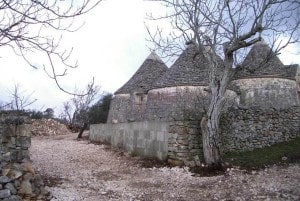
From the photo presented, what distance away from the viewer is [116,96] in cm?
2391

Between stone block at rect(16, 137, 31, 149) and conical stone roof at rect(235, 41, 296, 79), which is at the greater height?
conical stone roof at rect(235, 41, 296, 79)

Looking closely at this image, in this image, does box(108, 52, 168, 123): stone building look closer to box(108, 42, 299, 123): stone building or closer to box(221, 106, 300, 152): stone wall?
box(108, 42, 299, 123): stone building

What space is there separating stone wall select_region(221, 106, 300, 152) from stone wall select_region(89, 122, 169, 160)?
2091 mm

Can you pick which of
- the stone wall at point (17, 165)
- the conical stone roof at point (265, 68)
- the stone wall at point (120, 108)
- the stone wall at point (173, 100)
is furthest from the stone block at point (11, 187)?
the stone wall at point (120, 108)

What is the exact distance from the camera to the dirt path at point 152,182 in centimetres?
744

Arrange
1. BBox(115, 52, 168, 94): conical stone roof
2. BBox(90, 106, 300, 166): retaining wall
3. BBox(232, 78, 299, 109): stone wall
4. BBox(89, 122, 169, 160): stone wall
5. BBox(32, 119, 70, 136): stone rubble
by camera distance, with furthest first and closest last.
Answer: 1. BBox(32, 119, 70, 136): stone rubble
2. BBox(115, 52, 168, 94): conical stone roof
3. BBox(232, 78, 299, 109): stone wall
4. BBox(89, 122, 169, 160): stone wall
5. BBox(90, 106, 300, 166): retaining wall

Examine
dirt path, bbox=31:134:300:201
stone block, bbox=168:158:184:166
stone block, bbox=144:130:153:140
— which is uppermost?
stone block, bbox=144:130:153:140

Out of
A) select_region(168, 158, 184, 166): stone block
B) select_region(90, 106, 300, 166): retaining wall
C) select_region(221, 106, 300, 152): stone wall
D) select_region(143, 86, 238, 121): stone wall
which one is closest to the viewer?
select_region(168, 158, 184, 166): stone block

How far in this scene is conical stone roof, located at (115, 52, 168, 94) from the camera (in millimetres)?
22241

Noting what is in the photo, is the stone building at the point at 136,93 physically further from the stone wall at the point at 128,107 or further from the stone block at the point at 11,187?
the stone block at the point at 11,187

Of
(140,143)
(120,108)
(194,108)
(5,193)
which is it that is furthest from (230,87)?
(5,193)

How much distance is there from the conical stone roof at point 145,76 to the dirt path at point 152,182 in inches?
432

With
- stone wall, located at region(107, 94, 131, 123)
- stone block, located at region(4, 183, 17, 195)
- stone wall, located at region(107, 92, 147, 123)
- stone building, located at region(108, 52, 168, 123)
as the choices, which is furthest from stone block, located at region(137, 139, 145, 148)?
stone wall, located at region(107, 94, 131, 123)

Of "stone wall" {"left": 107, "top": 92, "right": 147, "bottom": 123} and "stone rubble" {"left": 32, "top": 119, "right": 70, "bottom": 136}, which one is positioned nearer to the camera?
"stone wall" {"left": 107, "top": 92, "right": 147, "bottom": 123}
